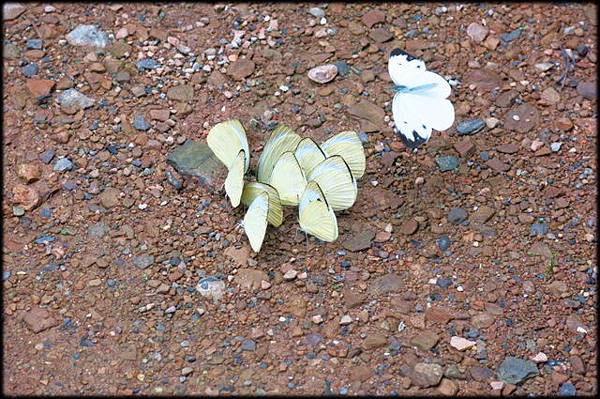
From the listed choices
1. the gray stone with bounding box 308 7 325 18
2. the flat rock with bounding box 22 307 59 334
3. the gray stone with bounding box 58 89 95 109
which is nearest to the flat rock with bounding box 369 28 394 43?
the gray stone with bounding box 308 7 325 18

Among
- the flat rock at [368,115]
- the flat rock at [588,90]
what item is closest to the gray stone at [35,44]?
the flat rock at [368,115]

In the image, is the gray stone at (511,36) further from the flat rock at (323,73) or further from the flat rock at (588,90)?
the flat rock at (323,73)

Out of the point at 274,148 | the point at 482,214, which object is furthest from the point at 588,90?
the point at 274,148

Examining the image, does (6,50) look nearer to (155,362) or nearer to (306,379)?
(155,362)

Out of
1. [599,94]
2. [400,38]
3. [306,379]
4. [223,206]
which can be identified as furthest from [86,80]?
[599,94]

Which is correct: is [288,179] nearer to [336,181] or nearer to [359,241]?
[336,181]
